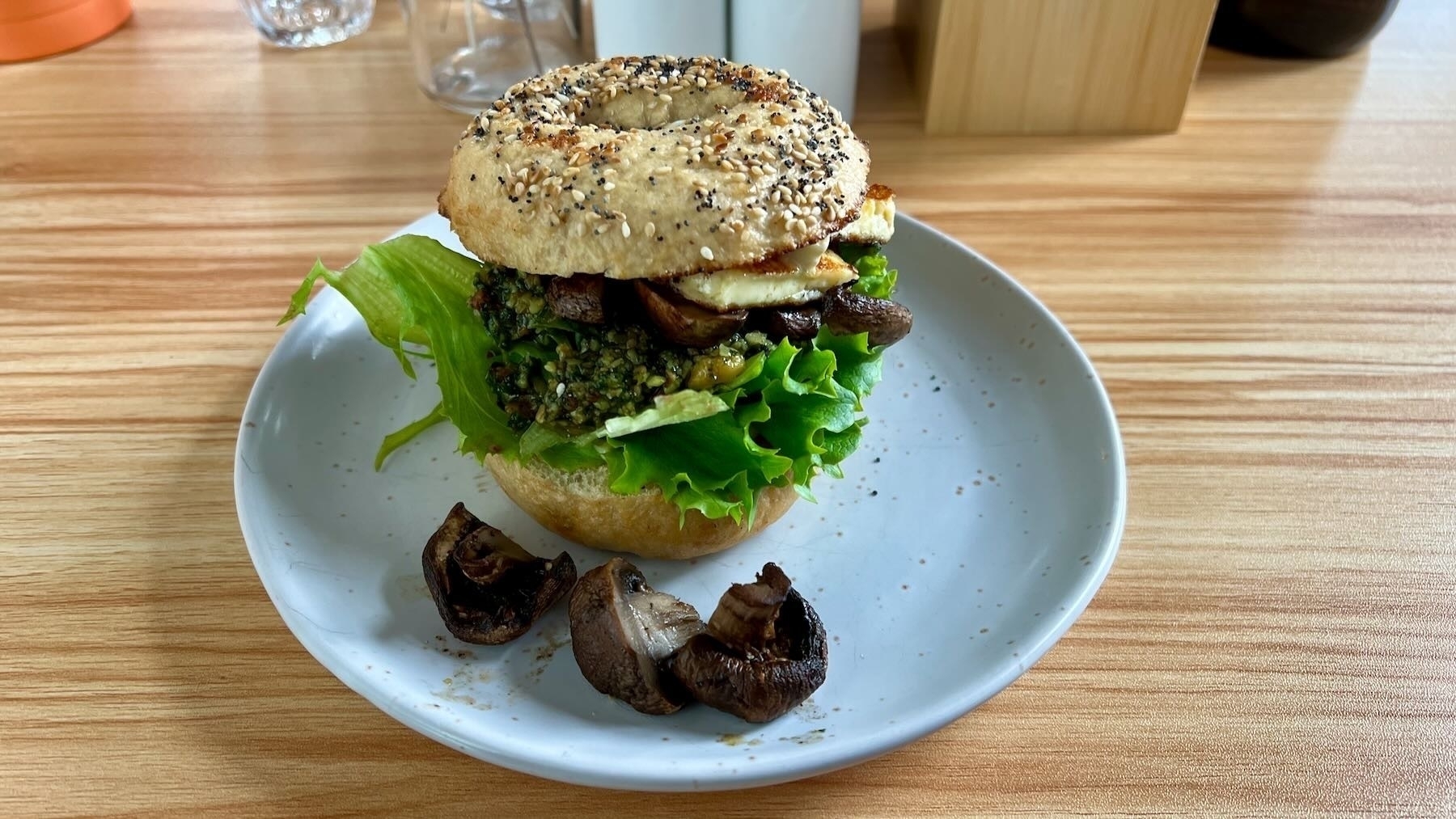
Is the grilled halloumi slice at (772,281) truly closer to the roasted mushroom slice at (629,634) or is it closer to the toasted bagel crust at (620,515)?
the toasted bagel crust at (620,515)

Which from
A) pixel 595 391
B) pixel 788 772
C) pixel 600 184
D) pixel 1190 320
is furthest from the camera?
pixel 1190 320

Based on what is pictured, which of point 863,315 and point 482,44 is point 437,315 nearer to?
point 863,315

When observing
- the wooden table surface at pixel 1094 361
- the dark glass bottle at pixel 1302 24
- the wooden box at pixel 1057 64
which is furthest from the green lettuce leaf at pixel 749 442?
the dark glass bottle at pixel 1302 24

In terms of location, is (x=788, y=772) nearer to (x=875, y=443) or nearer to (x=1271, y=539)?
(x=875, y=443)

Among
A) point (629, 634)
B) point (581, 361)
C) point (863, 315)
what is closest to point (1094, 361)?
point (863, 315)

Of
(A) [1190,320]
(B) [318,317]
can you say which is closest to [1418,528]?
(A) [1190,320]

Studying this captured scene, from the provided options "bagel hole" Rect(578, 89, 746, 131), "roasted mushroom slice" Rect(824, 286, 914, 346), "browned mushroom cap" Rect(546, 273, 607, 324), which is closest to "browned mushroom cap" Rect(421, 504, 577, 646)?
"browned mushroom cap" Rect(546, 273, 607, 324)

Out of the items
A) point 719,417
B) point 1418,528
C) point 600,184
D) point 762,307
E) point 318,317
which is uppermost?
point 600,184
